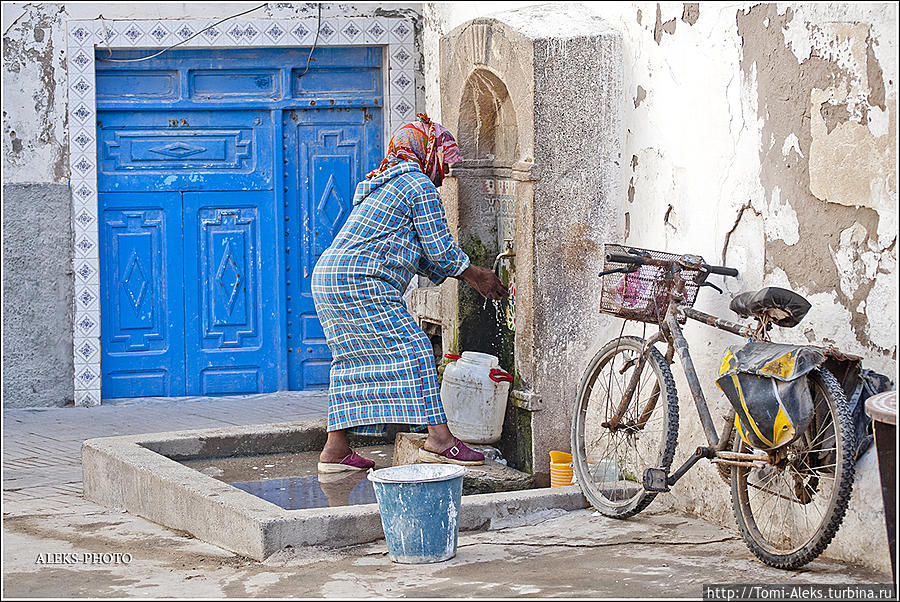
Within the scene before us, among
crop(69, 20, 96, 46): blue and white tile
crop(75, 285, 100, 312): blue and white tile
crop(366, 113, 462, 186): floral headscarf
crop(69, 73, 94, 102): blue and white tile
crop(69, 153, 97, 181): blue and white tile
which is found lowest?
crop(75, 285, 100, 312): blue and white tile

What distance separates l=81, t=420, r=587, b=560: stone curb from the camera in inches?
214

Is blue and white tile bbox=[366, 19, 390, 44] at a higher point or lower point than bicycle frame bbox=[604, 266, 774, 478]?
higher

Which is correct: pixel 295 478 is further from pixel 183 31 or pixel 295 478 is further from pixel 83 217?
pixel 183 31

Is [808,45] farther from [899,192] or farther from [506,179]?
[506,179]

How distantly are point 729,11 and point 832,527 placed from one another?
7.83ft

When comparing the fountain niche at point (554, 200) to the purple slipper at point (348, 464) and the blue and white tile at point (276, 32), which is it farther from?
the blue and white tile at point (276, 32)

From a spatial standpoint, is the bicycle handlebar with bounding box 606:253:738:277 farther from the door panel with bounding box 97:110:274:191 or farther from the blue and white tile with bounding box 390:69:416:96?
the door panel with bounding box 97:110:274:191

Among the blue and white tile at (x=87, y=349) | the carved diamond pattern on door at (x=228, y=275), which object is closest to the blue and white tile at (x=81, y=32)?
the carved diamond pattern on door at (x=228, y=275)

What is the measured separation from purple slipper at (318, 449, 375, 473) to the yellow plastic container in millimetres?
1061

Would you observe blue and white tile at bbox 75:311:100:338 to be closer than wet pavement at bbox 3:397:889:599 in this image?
No

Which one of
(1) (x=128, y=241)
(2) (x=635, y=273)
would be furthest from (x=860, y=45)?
(1) (x=128, y=241)

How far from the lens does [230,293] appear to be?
34.3ft

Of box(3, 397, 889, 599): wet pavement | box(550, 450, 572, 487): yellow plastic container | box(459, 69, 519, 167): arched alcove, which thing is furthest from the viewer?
box(459, 69, 519, 167): arched alcove

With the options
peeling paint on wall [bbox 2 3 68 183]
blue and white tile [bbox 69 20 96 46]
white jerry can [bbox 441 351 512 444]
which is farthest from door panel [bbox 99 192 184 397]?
white jerry can [bbox 441 351 512 444]
